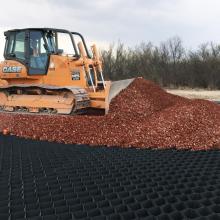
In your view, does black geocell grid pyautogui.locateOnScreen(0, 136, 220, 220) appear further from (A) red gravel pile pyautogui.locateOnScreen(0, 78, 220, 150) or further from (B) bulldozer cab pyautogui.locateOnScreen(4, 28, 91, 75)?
(B) bulldozer cab pyautogui.locateOnScreen(4, 28, 91, 75)

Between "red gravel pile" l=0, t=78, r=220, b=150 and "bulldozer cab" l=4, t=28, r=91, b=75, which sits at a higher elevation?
"bulldozer cab" l=4, t=28, r=91, b=75

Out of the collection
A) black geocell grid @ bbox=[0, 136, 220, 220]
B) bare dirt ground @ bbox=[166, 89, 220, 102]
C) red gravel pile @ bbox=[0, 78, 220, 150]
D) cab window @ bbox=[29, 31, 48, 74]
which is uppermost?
cab window @ bbox=[29, 31, 48, 74]

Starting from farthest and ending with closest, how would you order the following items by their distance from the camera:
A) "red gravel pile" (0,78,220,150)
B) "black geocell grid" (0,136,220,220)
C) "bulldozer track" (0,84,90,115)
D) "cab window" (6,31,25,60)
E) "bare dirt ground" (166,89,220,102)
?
"bare dirt ground" (166,89,220,102), "cab window" (6,31,25,60), "bulldozer track" (0,84,90,115), "red gravel pile" (0,78,220,150), "black geocell grid" (0,136,220,220)

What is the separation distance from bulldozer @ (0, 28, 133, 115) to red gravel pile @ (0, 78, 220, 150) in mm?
996

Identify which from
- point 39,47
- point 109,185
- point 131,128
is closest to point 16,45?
point 39,47

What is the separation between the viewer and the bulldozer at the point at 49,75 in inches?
420

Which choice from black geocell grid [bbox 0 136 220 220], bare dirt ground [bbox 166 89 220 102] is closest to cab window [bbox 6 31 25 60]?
black geocell grid [bbox 0 136 220 220]

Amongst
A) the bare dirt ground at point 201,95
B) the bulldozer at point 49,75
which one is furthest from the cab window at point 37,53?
the bare dirt ground at point 201,95

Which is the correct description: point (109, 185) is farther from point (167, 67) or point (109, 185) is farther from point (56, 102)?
point (167, 67)

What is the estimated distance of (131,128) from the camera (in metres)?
7.93

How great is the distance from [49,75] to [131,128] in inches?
166

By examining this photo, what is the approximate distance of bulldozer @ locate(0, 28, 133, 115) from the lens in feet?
35.0

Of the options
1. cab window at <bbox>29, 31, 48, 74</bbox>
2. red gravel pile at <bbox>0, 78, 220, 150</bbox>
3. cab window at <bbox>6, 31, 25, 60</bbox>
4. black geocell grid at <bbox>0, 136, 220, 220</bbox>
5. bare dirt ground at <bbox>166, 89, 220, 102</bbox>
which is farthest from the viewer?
bare dirt ground at <bbox>166, 89, 220, 102</bbox>

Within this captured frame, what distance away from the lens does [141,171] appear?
411cm
